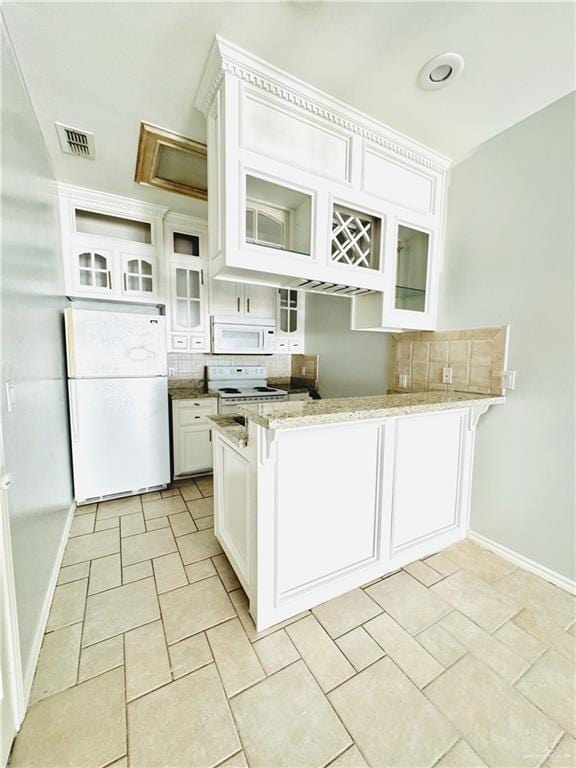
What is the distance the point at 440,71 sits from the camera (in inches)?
56.8

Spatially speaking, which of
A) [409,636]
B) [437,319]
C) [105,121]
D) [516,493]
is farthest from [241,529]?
[105,121]

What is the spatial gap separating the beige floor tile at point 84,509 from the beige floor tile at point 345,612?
2014 mm

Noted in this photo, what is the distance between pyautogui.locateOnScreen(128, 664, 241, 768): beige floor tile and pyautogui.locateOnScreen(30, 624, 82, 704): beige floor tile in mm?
342

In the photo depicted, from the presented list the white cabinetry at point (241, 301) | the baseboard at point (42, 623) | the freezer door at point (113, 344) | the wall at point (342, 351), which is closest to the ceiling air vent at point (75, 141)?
the freezer door at point (113, 344)

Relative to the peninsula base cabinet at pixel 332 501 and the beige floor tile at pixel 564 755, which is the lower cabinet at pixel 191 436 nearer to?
the peninsula base cabinet at pixel 332 501

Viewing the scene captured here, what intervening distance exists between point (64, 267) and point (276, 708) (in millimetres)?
3206

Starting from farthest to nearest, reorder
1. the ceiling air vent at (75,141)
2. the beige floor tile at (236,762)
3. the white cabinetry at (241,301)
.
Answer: the white cabinetry at (241,301) → the ceiling air vent at (75,141) → the beige floor tile at (236,762)

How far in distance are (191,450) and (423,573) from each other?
222cm

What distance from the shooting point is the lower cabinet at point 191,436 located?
299 centimetres

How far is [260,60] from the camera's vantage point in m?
1.37

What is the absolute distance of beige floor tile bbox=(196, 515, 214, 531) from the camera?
2.27 meters

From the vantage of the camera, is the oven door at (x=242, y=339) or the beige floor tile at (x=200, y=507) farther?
the oven door at (x=242, y=339)

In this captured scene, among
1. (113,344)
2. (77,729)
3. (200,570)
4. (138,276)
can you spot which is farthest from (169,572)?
(138,276)

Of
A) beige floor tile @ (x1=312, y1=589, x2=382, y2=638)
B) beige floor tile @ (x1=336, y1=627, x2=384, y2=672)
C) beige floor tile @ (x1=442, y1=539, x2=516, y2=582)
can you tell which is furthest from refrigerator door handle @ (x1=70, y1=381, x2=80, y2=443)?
beige floor tile @ (x1=442, y1=539, x2=516, y2=582)
